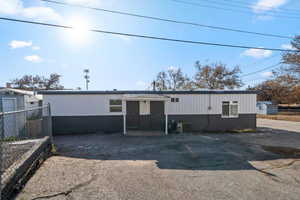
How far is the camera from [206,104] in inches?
472

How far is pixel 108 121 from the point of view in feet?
37.8

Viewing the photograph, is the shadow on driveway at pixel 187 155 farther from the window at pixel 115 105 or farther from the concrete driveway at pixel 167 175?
the window at pixel 115 105

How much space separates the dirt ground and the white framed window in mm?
5758

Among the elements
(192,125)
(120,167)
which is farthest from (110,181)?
(192,125)

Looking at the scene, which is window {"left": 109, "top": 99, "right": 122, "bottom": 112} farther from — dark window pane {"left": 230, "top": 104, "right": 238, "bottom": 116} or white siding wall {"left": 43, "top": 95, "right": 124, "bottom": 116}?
dark window pane {"left": 230, "top": 104, "right": 238, "bottom": 116}

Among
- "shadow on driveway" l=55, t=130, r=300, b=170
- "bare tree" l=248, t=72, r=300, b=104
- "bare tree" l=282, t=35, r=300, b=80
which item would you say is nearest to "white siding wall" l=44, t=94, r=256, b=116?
"shadow on driveway" l=55, t=130, r=300, b=170

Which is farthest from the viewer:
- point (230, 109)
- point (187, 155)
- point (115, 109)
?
point (230, 109)

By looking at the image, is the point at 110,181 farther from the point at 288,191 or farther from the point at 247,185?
the point at 288,191

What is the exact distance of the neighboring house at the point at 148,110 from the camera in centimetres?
1118

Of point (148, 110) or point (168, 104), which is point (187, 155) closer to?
point (168, 104)

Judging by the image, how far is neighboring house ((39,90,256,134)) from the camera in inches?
440

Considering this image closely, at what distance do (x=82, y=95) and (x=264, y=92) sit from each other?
136 ft

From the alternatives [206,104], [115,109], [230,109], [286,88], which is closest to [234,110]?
[230,109]

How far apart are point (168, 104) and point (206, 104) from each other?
2.59m
